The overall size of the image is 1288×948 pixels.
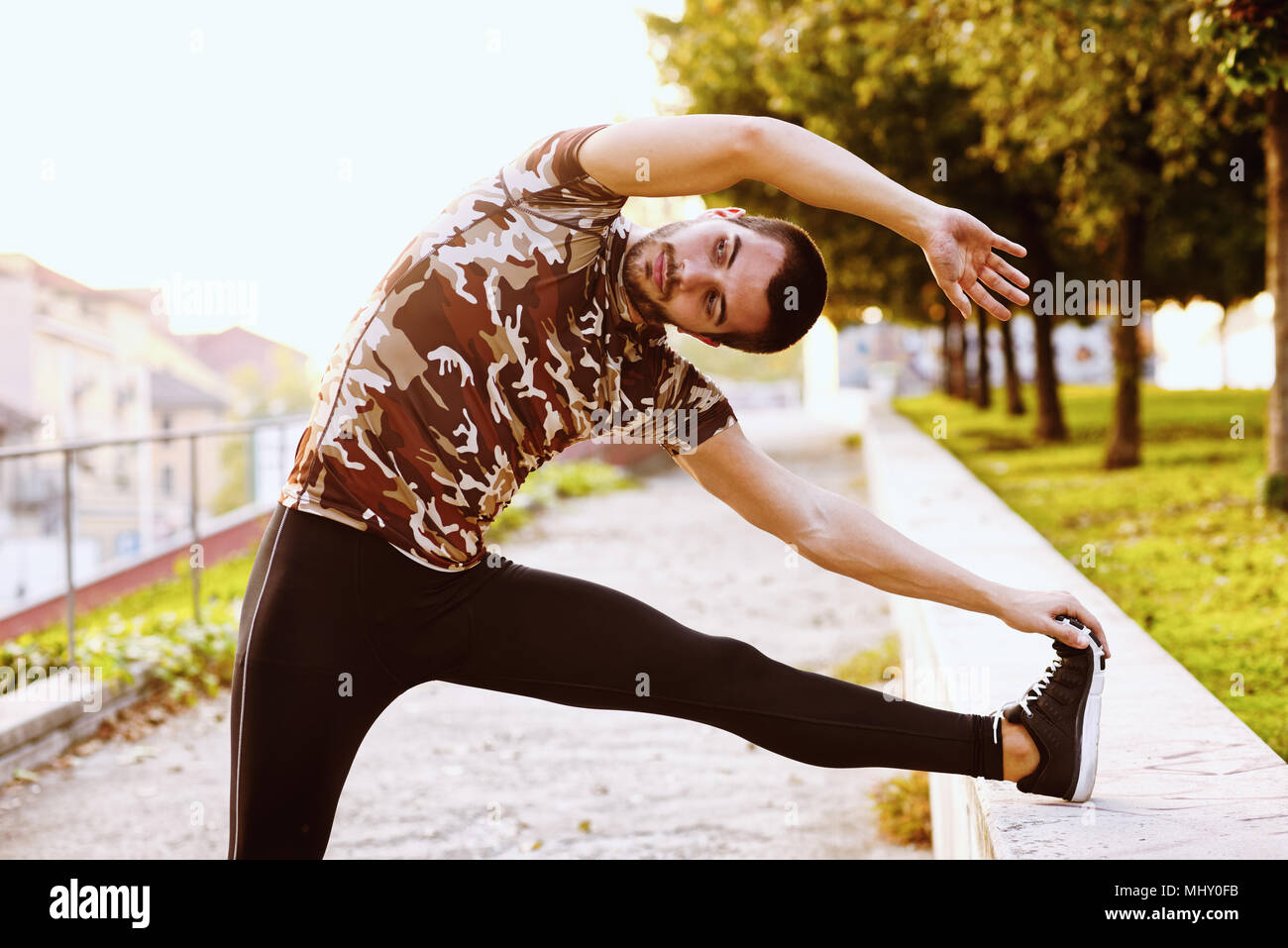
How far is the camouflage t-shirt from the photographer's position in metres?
2.47

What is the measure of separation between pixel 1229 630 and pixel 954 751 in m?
3.62

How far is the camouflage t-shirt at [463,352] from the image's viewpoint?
247 cm

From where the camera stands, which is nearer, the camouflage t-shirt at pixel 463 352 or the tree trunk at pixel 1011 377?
the camouflage t-shirt at pixel 463 352

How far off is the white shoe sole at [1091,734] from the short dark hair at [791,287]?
1151 mm

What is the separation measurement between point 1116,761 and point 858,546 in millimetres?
869

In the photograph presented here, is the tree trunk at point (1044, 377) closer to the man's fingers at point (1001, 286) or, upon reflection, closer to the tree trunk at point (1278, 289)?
the tree trunk at point (1278, 289)

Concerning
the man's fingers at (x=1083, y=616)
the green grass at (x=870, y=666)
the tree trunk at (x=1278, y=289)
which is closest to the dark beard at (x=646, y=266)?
the man's fingers at (x=1083, y=616)

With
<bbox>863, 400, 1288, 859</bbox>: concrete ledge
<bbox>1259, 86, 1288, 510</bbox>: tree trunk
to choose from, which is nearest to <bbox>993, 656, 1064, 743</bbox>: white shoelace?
<bbox>863, 400, 1288, 859</bbox>: concrete ledge

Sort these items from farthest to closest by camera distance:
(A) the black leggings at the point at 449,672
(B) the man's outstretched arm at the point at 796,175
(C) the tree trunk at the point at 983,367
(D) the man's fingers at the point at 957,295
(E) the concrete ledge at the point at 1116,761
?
(C) the tree trunk at the point at 983,367, (E) the concrete ledge at the point at 1116,761, (A) the black leggings at the point at 449,672, (D) the man's fingers at the point at 957,295, (B) the man's outstretched arm at the point at 796,175

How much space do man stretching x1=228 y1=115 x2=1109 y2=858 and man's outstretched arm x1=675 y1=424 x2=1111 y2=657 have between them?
0.33m

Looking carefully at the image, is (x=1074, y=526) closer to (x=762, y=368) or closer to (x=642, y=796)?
(x=642, y=796)

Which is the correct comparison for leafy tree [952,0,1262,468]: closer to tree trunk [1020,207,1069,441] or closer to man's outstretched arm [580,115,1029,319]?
tree trunk [1020,207,1069,441]

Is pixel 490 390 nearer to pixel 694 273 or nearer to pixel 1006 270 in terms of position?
pixel 694 273

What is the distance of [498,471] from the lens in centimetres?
260
